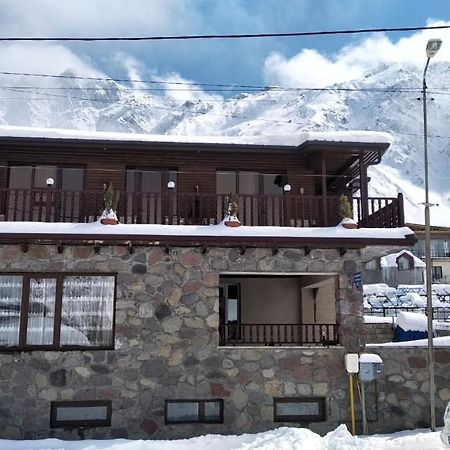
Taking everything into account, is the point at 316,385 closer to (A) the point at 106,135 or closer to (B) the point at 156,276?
(B) the point at 156,276

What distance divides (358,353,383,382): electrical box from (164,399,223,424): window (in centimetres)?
276

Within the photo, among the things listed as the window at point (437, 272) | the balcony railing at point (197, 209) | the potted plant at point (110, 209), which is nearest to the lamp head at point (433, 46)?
the balcony railing at point (197, 209)

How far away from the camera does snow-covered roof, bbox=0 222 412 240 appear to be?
11.2 m

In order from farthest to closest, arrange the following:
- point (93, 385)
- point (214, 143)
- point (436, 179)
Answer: point (436, 179)
point (214, 143)
point (93, 385)

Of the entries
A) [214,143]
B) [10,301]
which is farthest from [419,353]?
[10,301]

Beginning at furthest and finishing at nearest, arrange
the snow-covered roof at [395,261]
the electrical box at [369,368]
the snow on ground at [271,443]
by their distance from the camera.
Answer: the snow-covered roof at [395,261], the electrical box at [369,368], the snow on ground at [271,443]

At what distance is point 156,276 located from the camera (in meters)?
11.6

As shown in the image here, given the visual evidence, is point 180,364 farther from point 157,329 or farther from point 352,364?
point 352,364

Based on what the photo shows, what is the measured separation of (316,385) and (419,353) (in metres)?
2.24

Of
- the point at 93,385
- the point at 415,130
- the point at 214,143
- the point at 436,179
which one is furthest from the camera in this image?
the point at 415,130

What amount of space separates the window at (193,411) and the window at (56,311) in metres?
1.71

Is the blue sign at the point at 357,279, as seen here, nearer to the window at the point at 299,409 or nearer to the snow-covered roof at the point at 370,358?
the snow-covered roof at the point at 370,358

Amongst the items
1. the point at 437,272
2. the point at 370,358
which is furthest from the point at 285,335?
the point at 437,272

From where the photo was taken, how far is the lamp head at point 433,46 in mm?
10820
